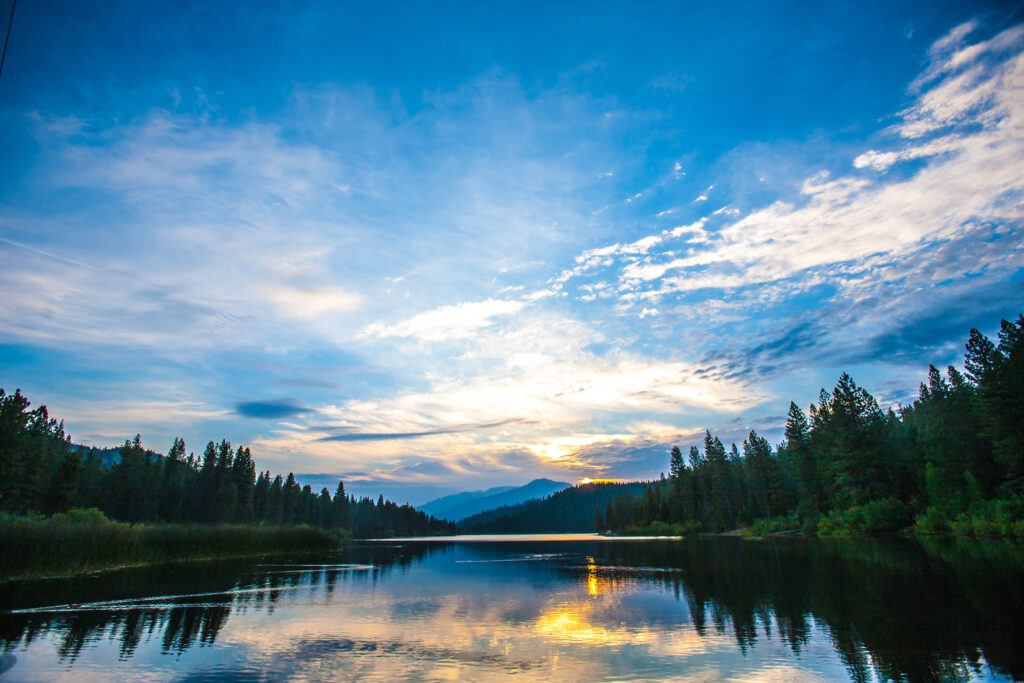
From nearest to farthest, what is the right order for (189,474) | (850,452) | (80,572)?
(80,572), (850,452), (189,474)

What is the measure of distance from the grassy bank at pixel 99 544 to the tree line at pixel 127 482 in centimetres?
1887

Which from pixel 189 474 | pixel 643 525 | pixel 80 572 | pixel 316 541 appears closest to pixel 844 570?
pixel 80 572

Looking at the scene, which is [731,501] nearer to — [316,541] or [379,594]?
[316,541]

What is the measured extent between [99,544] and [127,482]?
83052mm

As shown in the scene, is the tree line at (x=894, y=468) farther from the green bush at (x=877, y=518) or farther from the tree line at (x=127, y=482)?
the tree line at (x=127, y=482)

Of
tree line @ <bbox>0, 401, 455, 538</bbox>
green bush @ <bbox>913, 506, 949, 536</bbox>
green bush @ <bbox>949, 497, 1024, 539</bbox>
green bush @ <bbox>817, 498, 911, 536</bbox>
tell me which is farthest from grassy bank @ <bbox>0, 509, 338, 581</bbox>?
green bush @ <bbox>817, 498, 911, 536</bbox>

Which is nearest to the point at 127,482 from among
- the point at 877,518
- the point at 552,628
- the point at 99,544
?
the point at 99,544

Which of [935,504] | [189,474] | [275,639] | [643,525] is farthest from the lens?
[643,525]

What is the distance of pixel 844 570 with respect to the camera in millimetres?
29250

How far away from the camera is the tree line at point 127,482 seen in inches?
2692

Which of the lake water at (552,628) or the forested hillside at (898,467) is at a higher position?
the forested hillside at (898,467)

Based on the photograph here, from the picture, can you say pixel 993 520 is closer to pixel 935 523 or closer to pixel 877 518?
pixel 935 523

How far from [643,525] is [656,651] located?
139m

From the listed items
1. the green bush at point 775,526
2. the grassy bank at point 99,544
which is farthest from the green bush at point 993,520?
the grassy bank at point 99,544
